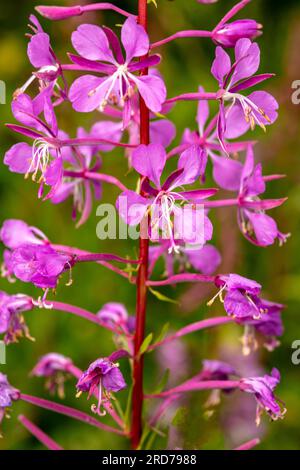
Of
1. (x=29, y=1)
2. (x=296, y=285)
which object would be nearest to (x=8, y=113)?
(x=29, y=1)

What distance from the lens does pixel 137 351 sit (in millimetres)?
2596

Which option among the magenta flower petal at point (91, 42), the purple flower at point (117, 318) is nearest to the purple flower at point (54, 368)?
the purple flower at point (117, 318)

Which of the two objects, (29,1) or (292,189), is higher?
(29,1)

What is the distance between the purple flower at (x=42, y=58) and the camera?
7.49ft

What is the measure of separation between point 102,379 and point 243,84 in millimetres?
1058

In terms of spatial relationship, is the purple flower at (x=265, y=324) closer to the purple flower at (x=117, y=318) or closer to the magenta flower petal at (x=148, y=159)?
the purple flower at (x=117, y=318)

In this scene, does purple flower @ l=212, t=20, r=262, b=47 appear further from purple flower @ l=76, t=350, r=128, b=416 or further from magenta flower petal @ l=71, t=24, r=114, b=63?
purple flower @ l=76, t=350, r=128, b=416

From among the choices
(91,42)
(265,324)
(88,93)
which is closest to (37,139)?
(88,93)

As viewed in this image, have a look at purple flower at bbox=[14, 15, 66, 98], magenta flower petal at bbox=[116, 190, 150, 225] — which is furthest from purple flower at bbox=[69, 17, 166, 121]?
magenta flower petal at bbox=[116, 190, 150, 225]

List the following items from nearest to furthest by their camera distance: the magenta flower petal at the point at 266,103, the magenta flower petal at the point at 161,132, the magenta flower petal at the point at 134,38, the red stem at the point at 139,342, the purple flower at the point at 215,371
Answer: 1. the magenta flower petal at the point at 134,38
2. the magenta flower petal at the point at 266,103
3. the red stem at the point at 139,342
4. the magenta flower petal at the point at 161,132
5. the purple flower at the point at 215,371

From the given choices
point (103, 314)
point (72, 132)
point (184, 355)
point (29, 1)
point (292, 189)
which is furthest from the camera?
point (29, 1)

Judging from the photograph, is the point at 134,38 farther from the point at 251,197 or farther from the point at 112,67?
the point at 251,197

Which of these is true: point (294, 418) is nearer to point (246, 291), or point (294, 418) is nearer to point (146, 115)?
point (246, 291)
